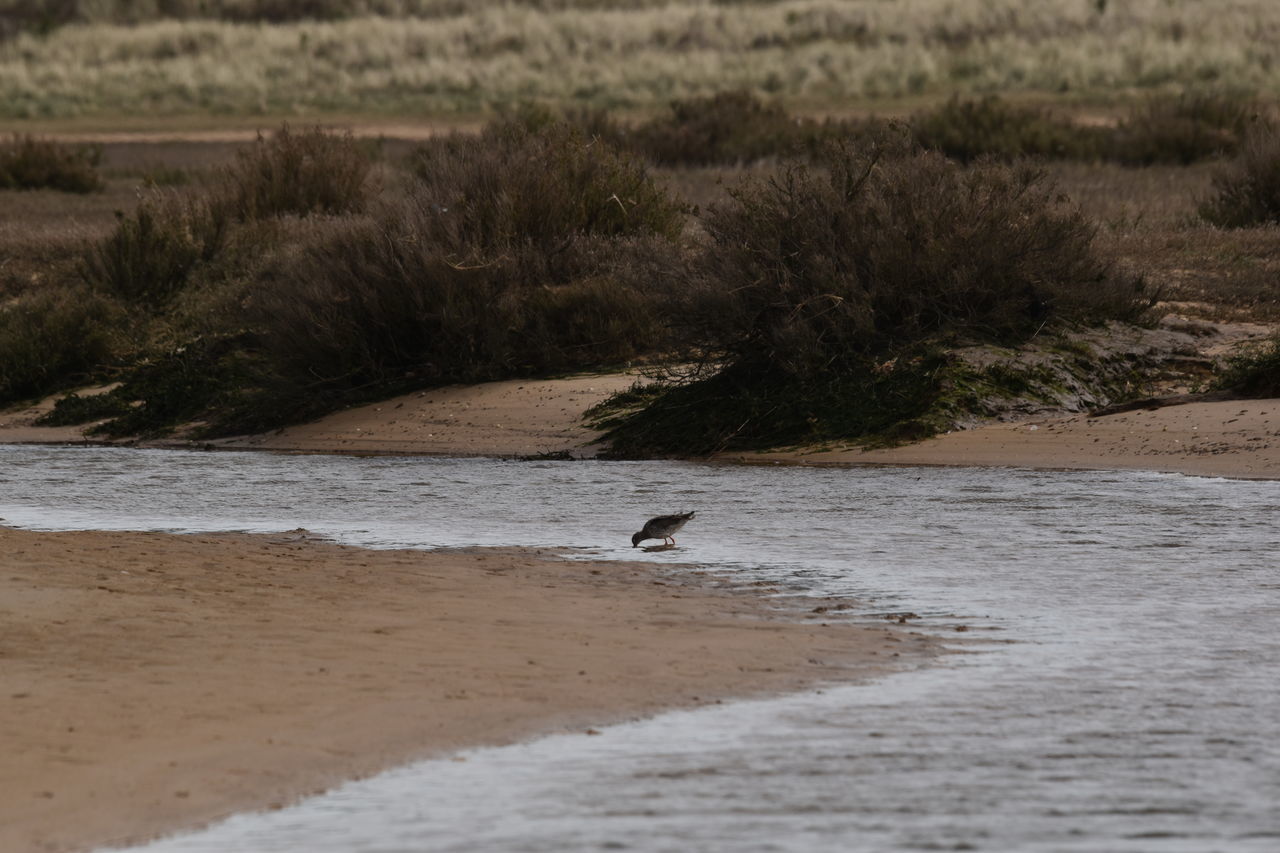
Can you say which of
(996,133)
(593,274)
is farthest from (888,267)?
(996,133)

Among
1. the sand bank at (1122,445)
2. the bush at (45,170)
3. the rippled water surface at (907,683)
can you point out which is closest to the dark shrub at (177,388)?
the rippled water surface at (907,683)

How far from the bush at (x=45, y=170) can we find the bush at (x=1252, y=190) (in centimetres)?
2021

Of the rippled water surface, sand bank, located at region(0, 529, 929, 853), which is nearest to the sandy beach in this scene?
sand bank, located at region(0, 529, 929, 853)

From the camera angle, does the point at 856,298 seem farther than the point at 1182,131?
No

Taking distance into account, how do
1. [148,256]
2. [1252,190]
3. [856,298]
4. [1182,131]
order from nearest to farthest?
1. [856,298]
2. [148,256]
3. [1252,190]
4. [1182,131]

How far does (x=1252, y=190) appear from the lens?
22891 mm

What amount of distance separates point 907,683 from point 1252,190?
16.8 metres

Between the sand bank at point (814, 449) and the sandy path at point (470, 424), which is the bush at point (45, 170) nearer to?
the sand bank at point (814, 449)

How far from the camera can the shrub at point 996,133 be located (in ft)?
115

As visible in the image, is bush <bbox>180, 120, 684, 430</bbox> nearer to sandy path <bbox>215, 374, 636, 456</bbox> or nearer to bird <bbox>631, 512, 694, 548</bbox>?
sandy path <bbox>215, 374, 636, 456</bbox>

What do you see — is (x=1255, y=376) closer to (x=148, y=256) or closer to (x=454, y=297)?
(x=454, y=297)

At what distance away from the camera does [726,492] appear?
12781 millimetres

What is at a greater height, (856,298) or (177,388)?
(856,298)

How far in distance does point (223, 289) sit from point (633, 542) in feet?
35.1
